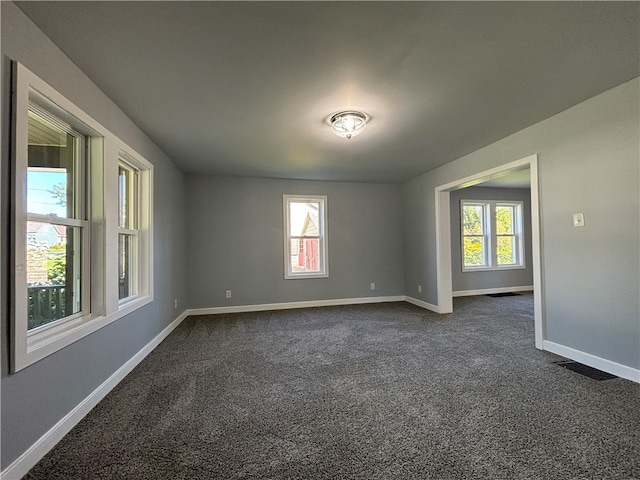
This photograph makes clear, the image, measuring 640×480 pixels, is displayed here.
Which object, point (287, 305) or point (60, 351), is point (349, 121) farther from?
point (287, 305)

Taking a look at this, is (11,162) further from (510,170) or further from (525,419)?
(510,170)

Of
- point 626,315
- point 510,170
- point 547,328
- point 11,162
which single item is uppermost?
point 510,170

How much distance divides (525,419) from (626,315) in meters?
1.36

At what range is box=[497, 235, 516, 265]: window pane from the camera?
6.82m

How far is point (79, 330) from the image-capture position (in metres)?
2.02

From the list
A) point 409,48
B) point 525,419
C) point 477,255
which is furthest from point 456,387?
point 477,255

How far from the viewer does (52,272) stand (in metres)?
2.02

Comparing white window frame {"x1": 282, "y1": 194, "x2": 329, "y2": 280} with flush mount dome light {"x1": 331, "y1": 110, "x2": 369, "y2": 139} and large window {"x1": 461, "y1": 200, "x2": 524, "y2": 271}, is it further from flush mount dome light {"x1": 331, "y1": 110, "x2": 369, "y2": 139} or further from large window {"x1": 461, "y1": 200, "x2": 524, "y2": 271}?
large window {"x1": 461, "y1": 200, "x2": 524, "y2": 271}

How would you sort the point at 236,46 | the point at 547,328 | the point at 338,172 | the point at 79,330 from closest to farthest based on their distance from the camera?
the point at 236,46, the point at 79,330, the point at 547,328, the point at 338,172

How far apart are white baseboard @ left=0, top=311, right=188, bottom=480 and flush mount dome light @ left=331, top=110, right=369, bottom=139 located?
2894 millimetres

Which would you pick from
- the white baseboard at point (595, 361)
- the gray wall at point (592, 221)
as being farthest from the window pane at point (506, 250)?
the white baseboard at point (595, 361)

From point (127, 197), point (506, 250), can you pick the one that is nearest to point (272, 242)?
point (127, 197)

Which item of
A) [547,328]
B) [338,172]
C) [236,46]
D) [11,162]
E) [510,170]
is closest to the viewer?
[11,162]

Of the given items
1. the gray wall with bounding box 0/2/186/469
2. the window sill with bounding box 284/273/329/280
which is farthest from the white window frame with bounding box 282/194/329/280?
the gray wall with bounding box 0/2/186/469
